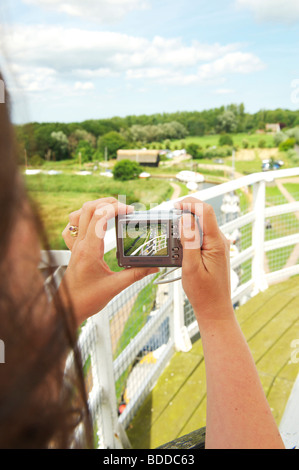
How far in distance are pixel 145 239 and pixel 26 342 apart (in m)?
0.50

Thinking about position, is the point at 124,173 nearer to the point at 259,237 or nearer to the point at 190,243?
the point at 259,237

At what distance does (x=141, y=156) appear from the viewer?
121 feet

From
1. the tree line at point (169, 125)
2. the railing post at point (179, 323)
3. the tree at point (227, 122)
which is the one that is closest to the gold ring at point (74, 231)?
the railing post at point (179, 323)

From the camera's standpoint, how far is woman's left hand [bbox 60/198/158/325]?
63 cm

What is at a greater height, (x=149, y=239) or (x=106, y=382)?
(x=149, y=239)

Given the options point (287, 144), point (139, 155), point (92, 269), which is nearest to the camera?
point (92, 269)

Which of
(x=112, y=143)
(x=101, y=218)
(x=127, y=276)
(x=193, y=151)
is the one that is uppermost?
(x=112, y=143)

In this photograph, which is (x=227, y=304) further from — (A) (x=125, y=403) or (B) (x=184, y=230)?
(A) (x=125, y=403)

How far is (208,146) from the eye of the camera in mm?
44406

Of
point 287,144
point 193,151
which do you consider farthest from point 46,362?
point 193,151

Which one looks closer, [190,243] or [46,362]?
[46,362]

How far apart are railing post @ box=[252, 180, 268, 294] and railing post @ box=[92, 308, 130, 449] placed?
60.0 inches

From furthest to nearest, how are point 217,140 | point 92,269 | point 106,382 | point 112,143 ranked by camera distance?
point 217,140 → point 112,143 → point 106,382 → point 92,269

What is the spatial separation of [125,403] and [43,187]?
63.0 inches
